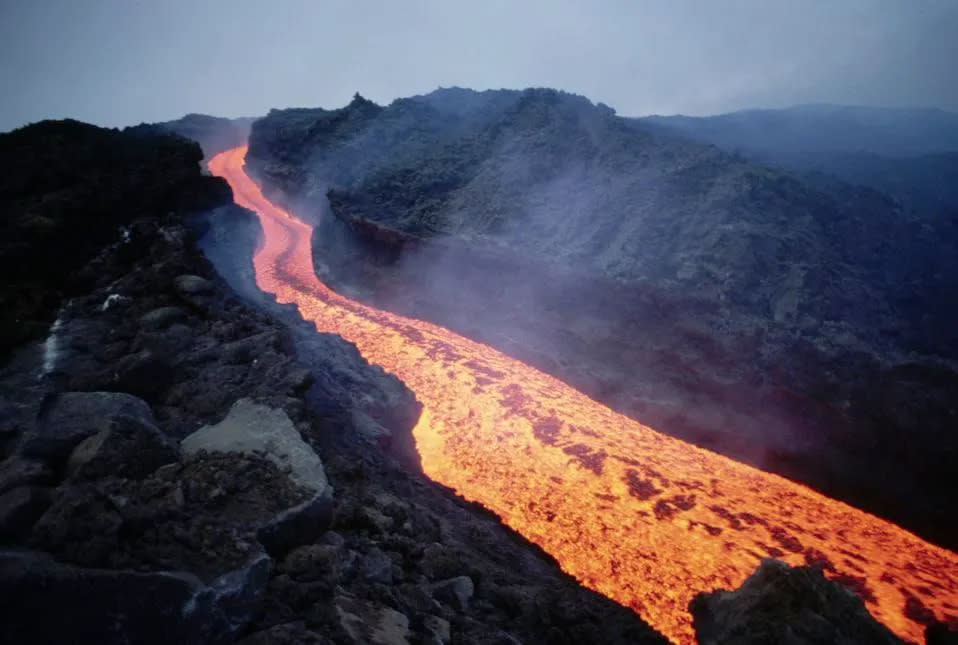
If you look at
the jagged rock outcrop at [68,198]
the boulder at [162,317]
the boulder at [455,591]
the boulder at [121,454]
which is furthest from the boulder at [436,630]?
the jagged rock outcrop at [68,198]

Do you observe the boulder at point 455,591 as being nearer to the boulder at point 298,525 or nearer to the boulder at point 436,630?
the boulder at point 436,630

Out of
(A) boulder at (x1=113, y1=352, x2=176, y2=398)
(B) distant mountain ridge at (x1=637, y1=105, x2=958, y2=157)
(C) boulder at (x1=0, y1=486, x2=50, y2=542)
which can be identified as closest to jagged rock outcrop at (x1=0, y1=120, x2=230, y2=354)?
(A) boulder at (x1=113, y1=352, x2=176, y2=398)

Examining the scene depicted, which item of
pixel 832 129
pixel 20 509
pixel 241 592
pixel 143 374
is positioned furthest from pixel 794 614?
pixel 832 129

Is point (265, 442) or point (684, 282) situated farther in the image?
point (684, 282)

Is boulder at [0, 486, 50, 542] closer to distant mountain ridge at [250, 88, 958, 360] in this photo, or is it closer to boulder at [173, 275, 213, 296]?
boulder at [173, 275, 213, 296]

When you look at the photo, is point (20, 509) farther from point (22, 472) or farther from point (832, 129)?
point (832, 129)

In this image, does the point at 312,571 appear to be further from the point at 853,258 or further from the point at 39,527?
the point at 853,258

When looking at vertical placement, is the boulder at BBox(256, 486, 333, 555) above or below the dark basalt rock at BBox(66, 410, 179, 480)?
below
